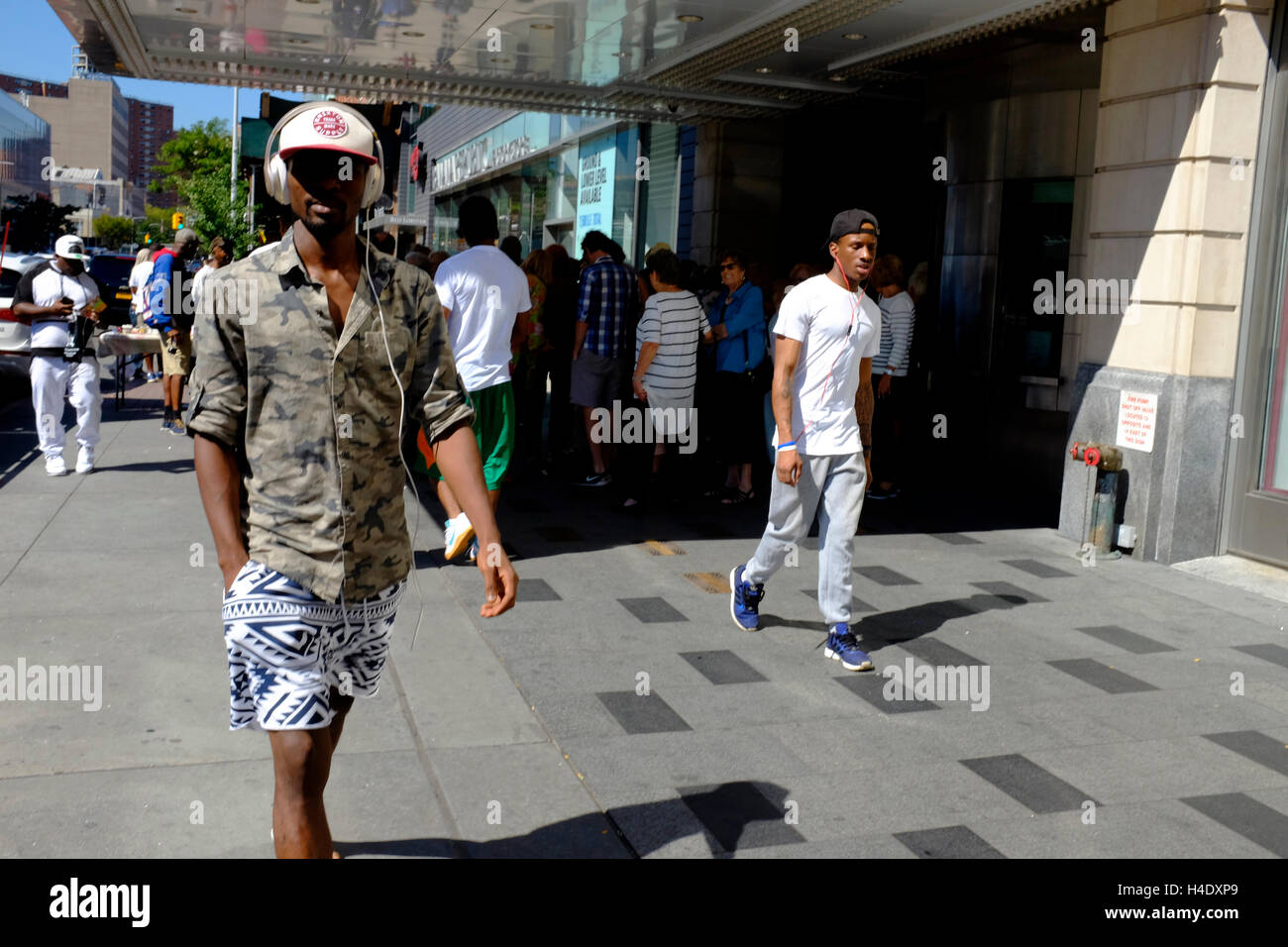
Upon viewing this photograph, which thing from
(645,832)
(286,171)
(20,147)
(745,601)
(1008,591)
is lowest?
(645,832)

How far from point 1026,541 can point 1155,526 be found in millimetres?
972

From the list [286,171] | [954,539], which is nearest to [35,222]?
[954,539]

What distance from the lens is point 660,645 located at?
6184 mm

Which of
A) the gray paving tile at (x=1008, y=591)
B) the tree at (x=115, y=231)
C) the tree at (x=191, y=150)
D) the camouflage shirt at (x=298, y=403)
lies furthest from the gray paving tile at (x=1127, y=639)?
the tree at (x=115, y=231)

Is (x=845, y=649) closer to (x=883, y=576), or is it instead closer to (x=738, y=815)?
(x=738, y=815)

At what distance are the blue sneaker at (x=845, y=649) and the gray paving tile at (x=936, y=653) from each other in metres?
0.33

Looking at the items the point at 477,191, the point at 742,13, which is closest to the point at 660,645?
the point at 742,13

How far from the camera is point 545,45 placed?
12281 millimetres

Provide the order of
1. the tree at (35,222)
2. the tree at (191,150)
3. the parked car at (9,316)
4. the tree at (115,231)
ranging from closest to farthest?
the parked car at (9,316) < the tree at (35,222) < the tree at (191,150) < the tree at (115,231)

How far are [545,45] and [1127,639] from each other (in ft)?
27.3

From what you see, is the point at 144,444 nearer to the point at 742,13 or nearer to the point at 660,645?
the point at 742,13

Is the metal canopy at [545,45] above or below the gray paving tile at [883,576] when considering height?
above

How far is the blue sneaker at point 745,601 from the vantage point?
651cm

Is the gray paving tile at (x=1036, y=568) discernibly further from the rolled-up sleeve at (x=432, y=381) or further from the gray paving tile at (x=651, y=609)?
the rolled-up sleeve at (x=432, y=381)
